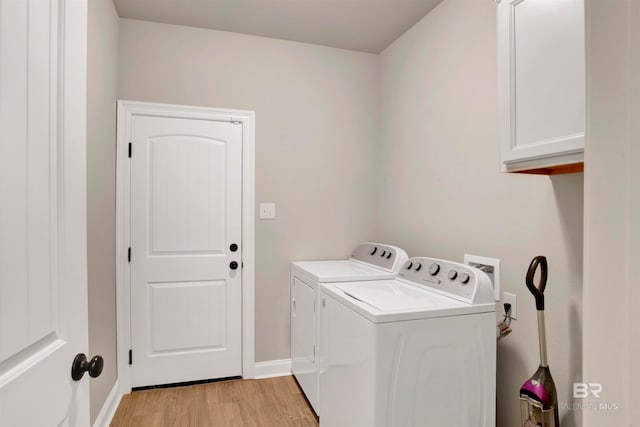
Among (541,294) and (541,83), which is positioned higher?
(541,83)

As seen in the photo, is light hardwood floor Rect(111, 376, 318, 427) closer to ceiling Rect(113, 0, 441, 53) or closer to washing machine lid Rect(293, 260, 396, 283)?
washing machine lid Rect(293, 260, 396, 283)

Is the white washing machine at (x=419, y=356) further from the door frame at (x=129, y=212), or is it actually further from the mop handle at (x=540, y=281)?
the door frame at (x=129, y=212)

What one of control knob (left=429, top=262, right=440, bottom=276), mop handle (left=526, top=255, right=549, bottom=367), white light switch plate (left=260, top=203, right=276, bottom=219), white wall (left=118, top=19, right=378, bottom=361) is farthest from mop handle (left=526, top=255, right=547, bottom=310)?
white light switch plate (left=260, top=203, right=276, bottom=219)

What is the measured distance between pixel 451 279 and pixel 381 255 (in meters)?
0.79

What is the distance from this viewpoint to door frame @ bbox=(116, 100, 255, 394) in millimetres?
2516

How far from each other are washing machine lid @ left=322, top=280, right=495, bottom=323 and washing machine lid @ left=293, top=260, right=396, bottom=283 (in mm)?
113

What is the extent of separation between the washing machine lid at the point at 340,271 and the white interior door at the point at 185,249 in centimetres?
61

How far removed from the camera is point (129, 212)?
255 cm

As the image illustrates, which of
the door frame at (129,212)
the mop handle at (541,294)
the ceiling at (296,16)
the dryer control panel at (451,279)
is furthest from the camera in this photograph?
the door frame at (129,212)

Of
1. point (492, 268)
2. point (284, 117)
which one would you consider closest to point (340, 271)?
point (492, 268)

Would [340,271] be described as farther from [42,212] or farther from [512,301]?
[42,212]

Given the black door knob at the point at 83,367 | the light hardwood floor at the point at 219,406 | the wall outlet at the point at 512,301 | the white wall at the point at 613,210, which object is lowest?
the light hardwood floor at the point at 219,406

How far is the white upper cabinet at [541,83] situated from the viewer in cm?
114

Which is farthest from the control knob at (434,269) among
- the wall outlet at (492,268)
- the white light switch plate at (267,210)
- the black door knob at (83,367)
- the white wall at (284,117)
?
the black door knob at (83,367)
